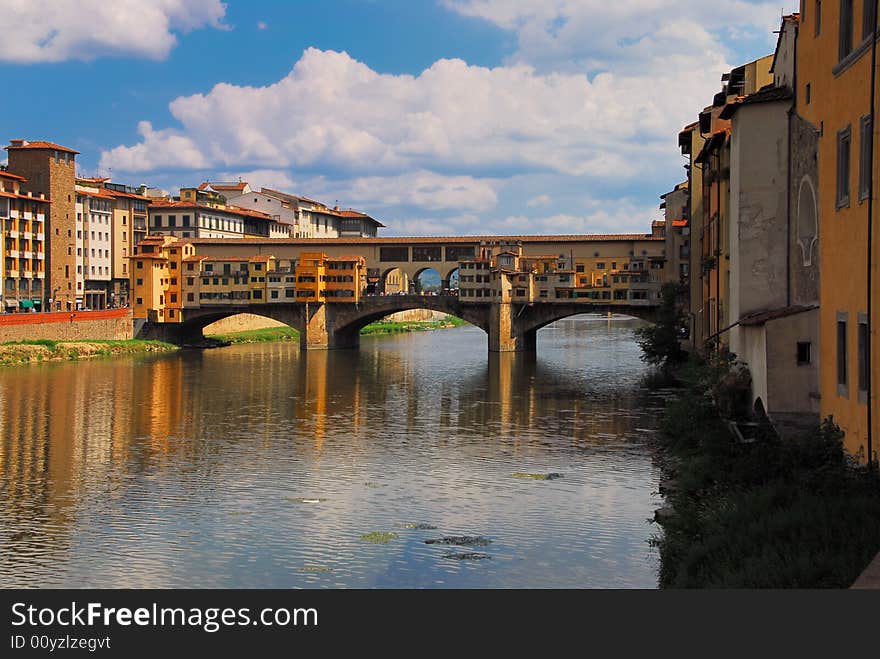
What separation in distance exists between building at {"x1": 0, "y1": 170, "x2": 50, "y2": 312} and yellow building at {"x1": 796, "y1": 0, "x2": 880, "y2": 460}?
5052 centimetres

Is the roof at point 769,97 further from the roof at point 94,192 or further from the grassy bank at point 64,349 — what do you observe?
the roof at point 94,192

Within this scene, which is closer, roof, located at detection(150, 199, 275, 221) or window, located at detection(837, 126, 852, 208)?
window, located at detection(837, 126, 852, 208)

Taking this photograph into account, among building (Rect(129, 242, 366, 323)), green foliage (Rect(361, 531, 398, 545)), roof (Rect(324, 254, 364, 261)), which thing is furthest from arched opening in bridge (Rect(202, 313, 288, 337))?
green foliage (Rect(361, 531, 398, 545))

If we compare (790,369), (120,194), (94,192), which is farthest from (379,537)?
(120,194)

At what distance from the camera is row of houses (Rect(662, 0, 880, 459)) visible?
12.0 m

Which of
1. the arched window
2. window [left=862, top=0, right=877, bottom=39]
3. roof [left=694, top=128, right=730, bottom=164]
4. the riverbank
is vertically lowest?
the riverbank

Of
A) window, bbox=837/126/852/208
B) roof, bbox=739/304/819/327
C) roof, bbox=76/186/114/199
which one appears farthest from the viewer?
roof, bbox=76/186/114/199

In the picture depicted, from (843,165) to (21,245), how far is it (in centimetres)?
5418

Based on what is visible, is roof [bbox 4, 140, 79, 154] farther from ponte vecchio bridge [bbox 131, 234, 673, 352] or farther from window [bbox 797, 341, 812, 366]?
window [bbox 797, 341, 812, 366]

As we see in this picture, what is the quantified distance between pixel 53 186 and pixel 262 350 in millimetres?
15167

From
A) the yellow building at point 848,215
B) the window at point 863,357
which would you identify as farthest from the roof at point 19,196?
the window at point 863,357

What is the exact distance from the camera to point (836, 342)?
43.4ft

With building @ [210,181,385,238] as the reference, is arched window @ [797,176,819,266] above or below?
below

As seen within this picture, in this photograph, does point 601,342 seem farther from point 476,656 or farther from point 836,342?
point 476,656
